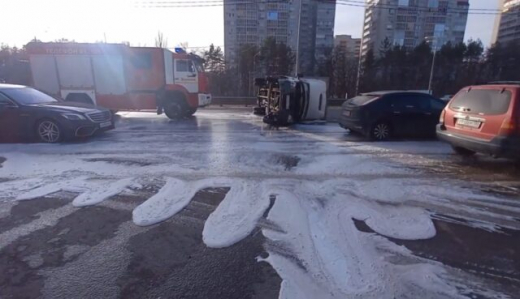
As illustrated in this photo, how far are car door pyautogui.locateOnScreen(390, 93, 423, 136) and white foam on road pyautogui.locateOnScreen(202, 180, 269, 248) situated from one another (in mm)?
5793

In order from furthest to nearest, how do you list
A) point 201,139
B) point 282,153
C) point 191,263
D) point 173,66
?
point 173,66
point 201,139
point 282,153
point 191,263

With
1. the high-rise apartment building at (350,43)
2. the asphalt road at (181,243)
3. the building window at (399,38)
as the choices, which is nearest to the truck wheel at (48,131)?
the asphalt road at (181,243)

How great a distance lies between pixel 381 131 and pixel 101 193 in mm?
7532

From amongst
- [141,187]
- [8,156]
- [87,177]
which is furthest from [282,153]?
[8,156]

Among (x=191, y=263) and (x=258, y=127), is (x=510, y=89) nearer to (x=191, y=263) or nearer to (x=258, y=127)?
(x=191, y=263)

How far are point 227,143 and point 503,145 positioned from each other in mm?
5863

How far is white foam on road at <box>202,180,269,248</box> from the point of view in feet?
9.88

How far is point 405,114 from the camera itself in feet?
27.2

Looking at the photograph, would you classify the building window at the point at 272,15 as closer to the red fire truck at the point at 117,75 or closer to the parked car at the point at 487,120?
the red fire truck at the point at 117,75

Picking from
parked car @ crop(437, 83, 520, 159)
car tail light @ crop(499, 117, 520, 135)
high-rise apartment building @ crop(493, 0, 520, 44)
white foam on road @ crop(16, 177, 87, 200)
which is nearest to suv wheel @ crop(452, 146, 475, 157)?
parked car @ crop(437, 83, 520, 159)

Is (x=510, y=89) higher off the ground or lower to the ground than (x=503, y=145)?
higher

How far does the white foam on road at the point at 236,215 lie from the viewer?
3012mm

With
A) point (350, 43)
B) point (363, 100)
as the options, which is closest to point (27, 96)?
point (363, 100)

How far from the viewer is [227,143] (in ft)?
24.8
